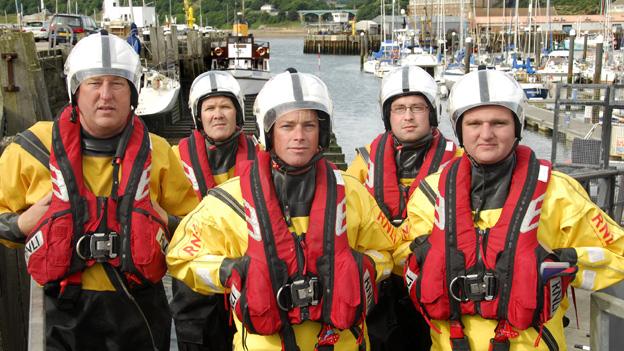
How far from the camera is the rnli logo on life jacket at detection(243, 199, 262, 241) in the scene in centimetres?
335

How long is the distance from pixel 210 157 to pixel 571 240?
2.64 m

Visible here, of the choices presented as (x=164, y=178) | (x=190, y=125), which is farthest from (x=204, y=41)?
(x=164, y=178)

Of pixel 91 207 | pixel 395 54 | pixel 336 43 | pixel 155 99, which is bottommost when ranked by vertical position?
pixel 336 43

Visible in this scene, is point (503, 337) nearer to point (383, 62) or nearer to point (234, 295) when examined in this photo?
point (234, 295)

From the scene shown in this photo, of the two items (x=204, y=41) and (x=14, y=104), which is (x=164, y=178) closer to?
(x=14, y=104)

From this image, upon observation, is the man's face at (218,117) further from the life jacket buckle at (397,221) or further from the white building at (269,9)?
the white building at (269,9)

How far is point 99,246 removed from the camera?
3695 mm

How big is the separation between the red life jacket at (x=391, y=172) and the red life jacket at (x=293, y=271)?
1.50 metres

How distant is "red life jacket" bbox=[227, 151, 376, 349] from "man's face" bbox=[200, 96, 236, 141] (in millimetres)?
1948

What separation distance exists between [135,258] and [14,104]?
646 centimetres

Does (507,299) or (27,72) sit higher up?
(27,72)

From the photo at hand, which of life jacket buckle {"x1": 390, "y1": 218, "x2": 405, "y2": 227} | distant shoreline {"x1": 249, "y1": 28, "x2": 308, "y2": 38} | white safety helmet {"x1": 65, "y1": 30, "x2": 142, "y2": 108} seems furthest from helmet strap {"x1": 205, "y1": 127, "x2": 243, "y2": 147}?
distant shoreline {"x1": 249, "y1": 28, "x2": 308, "y2": 38}

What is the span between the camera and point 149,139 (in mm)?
3961

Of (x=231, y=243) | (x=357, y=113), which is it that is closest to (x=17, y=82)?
(x=231, y=243)
